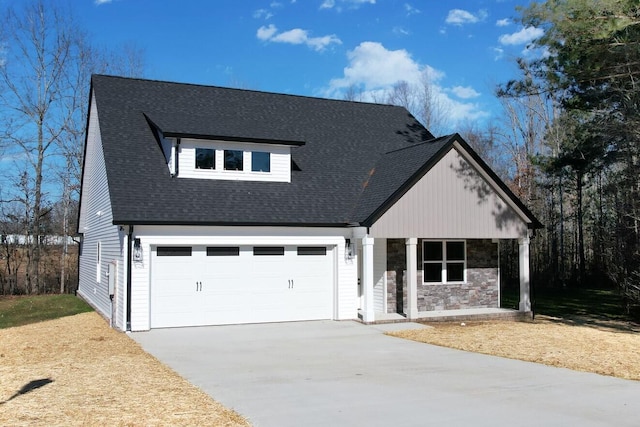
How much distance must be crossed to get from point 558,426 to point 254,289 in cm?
1050

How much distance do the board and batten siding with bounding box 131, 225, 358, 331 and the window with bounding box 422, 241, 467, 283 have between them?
2692mm

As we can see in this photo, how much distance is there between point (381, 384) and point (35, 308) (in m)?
16.8

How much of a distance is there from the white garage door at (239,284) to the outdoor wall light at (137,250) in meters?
0.46

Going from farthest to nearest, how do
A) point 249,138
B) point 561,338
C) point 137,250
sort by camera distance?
1. point 249,138
2. point 137,250
3. point 561,338

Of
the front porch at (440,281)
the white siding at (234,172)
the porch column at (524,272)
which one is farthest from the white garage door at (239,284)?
the porch column at (524,272)

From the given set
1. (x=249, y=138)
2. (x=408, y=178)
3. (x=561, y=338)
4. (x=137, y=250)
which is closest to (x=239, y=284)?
(x=137, y=250)

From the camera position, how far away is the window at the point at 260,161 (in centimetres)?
→ 1795

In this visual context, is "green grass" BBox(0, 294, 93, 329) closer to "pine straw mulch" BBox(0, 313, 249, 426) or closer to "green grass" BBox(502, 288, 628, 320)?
"pine straw mulch" BBox(0, 313, 249, 426)

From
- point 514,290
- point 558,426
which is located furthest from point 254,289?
point 514,290

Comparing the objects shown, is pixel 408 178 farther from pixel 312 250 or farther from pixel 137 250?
pixel 137 250

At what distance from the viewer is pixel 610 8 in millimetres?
14555

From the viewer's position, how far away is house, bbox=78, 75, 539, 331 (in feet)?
50.6

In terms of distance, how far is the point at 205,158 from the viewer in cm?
1731

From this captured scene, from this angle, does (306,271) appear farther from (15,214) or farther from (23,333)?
(15,214)
